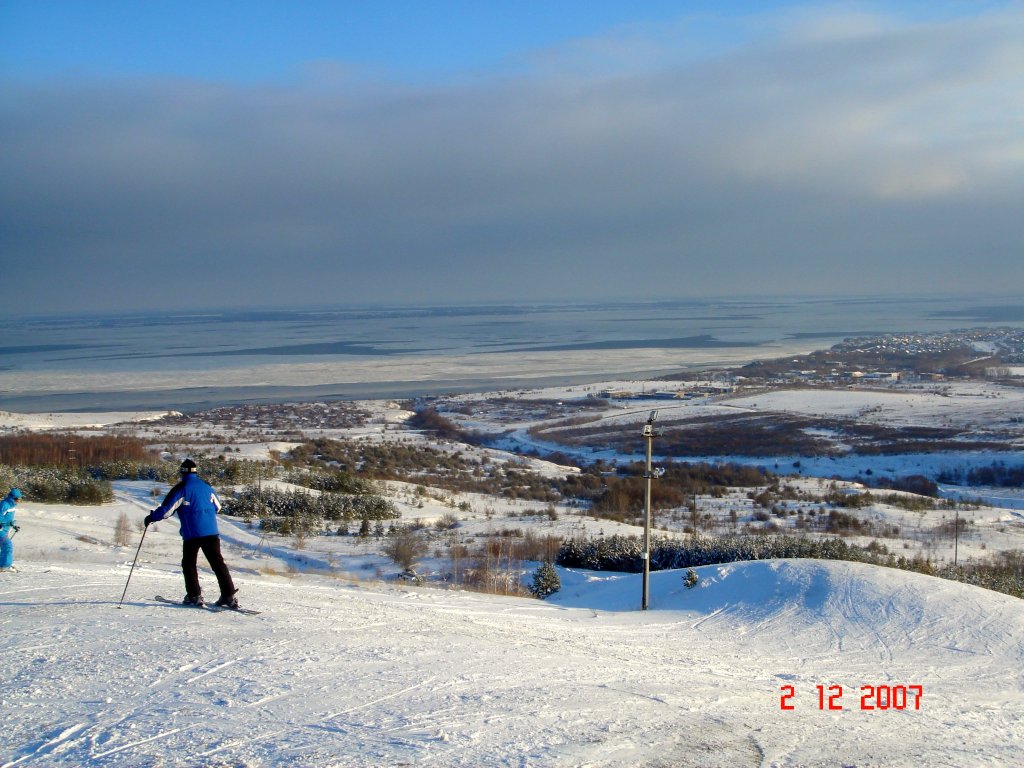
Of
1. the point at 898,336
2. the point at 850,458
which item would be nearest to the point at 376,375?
the point at 850,458

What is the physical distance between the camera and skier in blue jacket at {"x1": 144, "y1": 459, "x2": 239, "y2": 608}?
788cm

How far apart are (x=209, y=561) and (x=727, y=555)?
1037 centimetres

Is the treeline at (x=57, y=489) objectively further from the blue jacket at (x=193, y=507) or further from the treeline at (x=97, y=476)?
the blue jacket at (x=193, y=507)

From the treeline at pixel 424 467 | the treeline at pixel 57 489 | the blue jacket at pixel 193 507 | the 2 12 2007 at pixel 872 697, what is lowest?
the treeline at pixel 424 467

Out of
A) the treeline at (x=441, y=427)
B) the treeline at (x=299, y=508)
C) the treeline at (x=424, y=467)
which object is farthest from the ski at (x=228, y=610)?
the treeline at (x=441, y=427)

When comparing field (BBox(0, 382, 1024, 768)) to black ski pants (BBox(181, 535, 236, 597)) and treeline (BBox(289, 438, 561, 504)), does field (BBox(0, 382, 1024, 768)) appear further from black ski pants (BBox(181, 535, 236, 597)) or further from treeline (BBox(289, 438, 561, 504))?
treeline (BBox(289, 438, 561, 504))

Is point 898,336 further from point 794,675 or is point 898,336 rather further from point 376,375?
point 794,675

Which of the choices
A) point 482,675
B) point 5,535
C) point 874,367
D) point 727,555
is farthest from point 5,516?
point 874,367

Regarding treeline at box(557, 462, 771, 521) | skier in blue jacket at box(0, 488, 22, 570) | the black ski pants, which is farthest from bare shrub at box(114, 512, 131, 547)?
treeline at box(557, 462, 771, 521)

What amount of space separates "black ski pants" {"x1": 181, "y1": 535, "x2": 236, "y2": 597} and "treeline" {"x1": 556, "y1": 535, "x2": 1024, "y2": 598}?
930 cm

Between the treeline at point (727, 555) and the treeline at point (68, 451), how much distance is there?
13.8 meters

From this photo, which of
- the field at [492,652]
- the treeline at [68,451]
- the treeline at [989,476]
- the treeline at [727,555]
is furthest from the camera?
the treeline at [989,476]

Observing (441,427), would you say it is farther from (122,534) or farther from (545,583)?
(545,583)

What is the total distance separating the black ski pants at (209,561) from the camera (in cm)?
796
